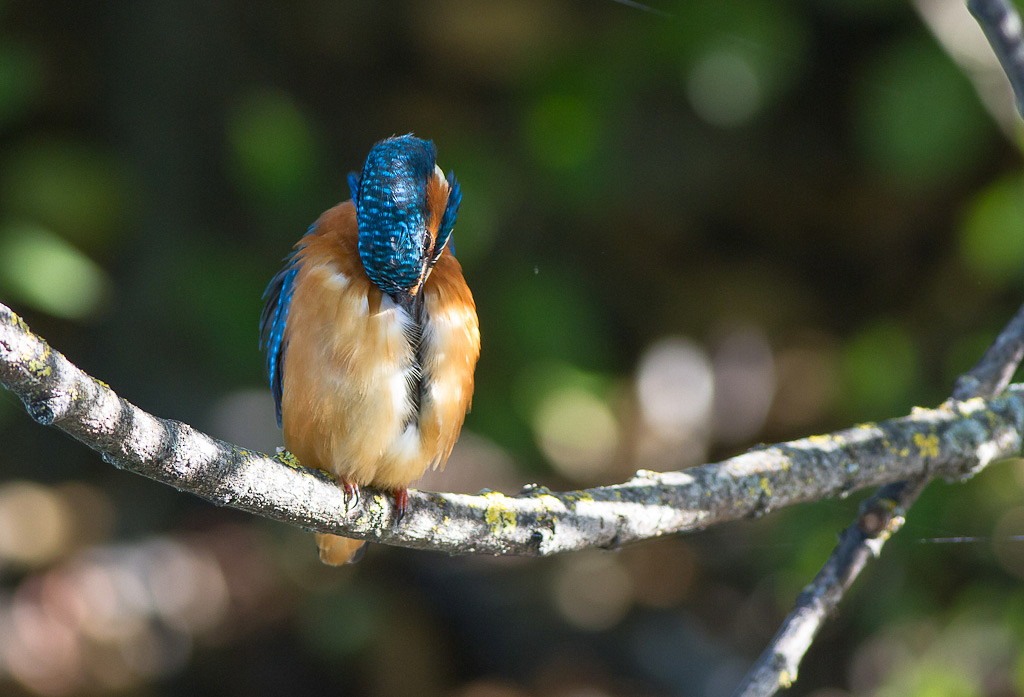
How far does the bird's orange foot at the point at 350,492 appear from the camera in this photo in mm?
1372

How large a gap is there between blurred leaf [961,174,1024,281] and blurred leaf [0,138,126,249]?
3.16 meters

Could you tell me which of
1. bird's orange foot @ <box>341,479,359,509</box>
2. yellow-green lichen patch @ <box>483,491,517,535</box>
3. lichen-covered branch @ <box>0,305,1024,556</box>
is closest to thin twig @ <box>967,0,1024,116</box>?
lichen-covered branch @ <box>0,305,1024,556</box>

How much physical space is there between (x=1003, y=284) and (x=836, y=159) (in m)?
0.85

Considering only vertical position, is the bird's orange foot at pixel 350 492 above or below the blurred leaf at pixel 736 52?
below

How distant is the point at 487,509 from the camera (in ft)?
4.63

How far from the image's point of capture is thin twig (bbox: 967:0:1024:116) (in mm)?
1714

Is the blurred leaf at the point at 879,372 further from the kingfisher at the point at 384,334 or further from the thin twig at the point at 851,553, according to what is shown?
the kingfisher at the point at 384,334

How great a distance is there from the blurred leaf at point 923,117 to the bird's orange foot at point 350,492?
2.60 metres

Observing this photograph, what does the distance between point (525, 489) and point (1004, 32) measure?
4.04 ft

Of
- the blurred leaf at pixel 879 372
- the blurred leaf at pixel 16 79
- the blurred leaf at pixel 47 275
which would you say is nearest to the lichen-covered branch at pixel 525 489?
the blurred leaf at pixel 879 372

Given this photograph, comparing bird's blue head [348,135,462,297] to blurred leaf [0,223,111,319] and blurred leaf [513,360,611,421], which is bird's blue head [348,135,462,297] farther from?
blurred leaf [0,223,111,319]

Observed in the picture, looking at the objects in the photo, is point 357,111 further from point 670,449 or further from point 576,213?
point 670,449

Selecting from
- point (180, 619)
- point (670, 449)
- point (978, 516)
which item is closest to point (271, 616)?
point (180, 619)

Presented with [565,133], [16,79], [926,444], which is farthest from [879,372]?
[16,79]
